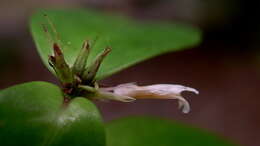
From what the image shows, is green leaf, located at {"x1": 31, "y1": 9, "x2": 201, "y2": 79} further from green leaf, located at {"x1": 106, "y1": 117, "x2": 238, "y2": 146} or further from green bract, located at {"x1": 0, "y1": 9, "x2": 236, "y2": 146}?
green leaf, located at {"x1": 106, "y1": 117, "x2": 238, "y2": 146}

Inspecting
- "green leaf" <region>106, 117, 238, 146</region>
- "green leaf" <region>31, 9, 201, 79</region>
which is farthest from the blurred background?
"green leaf" <region>106, 117, 238, 146</region>

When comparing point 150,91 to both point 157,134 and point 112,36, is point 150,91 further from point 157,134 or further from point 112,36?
point 112,36

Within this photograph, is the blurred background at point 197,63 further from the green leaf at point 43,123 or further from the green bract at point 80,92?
the green leaf at point 43,123

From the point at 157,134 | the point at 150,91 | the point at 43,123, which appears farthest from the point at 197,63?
the point at 43,123

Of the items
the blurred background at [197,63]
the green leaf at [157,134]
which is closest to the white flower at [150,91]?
the green leaf at [157,134]

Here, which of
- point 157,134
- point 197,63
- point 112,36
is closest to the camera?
point 157,134

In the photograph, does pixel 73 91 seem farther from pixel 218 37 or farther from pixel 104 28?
pixel 218 37
